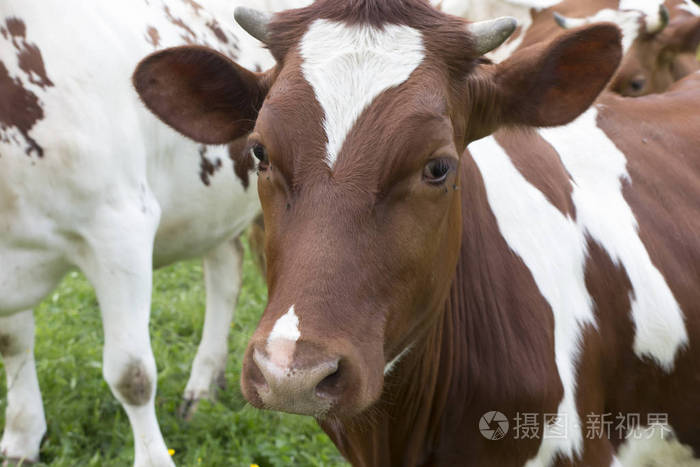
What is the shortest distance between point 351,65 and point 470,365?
0.91 m

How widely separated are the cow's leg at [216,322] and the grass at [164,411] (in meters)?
0.09

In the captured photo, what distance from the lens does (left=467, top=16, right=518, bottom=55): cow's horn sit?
7.34 feet

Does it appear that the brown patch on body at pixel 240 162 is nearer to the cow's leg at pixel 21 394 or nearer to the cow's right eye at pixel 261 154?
the cow's leg at pixel 21 394

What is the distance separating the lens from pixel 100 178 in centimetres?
330

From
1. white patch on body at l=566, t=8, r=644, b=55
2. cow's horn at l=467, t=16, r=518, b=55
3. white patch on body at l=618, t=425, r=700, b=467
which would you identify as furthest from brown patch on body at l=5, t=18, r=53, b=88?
white patch on body at l=566, t=8, r=644, b=55

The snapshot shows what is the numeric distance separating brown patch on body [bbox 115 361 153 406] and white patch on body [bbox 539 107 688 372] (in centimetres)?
176

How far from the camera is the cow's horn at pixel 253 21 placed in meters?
2.36

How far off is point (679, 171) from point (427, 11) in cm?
130

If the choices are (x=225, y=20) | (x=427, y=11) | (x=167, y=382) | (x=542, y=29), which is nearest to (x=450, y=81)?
(x=427, y=11)

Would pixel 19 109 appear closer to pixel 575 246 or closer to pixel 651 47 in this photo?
pixel 575 246

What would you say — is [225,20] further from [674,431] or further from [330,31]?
[674,431]

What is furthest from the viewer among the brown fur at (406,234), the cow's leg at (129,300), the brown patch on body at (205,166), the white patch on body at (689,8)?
the white patch on body at (689,8)

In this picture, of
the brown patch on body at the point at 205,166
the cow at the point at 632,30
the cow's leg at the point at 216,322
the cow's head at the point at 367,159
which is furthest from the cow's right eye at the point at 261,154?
the cow at the point at 632,30

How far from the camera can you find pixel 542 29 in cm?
676
